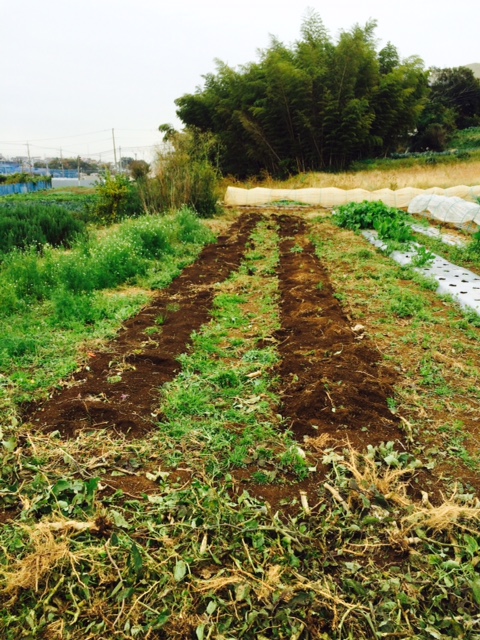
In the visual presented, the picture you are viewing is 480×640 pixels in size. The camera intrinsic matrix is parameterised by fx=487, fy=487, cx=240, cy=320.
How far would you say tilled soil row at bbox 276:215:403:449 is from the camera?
287 centimetres

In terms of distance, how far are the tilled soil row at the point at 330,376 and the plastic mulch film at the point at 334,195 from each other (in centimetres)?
967

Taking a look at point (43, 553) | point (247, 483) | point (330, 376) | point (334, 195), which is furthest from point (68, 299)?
point (334, 195)

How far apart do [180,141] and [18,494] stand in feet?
38.1

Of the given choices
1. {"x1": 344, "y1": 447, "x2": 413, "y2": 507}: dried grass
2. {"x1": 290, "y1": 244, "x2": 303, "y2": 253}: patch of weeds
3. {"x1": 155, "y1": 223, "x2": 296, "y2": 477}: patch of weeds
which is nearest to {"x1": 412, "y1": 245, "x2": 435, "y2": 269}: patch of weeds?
{"x1": 290, "y1": 244, "x2": 303, "y2": 253}: patch of weeds

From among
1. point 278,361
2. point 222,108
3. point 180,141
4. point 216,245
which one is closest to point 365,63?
point 222,108

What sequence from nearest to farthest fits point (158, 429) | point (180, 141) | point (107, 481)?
point (107, 481), point (158, 429), point (180, 141)

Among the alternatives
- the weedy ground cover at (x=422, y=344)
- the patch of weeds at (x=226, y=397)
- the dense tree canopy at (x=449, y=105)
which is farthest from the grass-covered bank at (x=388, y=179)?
the patch of weeds at (x=226, y=397)

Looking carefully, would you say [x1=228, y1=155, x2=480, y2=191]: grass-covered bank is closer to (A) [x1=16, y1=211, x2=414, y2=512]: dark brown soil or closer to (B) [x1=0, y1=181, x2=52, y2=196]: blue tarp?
(A) [x1=16, y1=211, x2=414, y2=512]: dark brown soil

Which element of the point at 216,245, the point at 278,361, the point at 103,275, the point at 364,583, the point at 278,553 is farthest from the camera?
the point at 216,245

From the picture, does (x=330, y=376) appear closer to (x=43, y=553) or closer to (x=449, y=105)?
(x=43, y=553)

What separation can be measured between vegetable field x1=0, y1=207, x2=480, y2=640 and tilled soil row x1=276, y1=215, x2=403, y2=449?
0.06ft

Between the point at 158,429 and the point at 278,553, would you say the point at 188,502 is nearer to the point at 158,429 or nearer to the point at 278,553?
the point at 278,553

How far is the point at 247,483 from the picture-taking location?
240 cm

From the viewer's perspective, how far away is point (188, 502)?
7.27 ft
